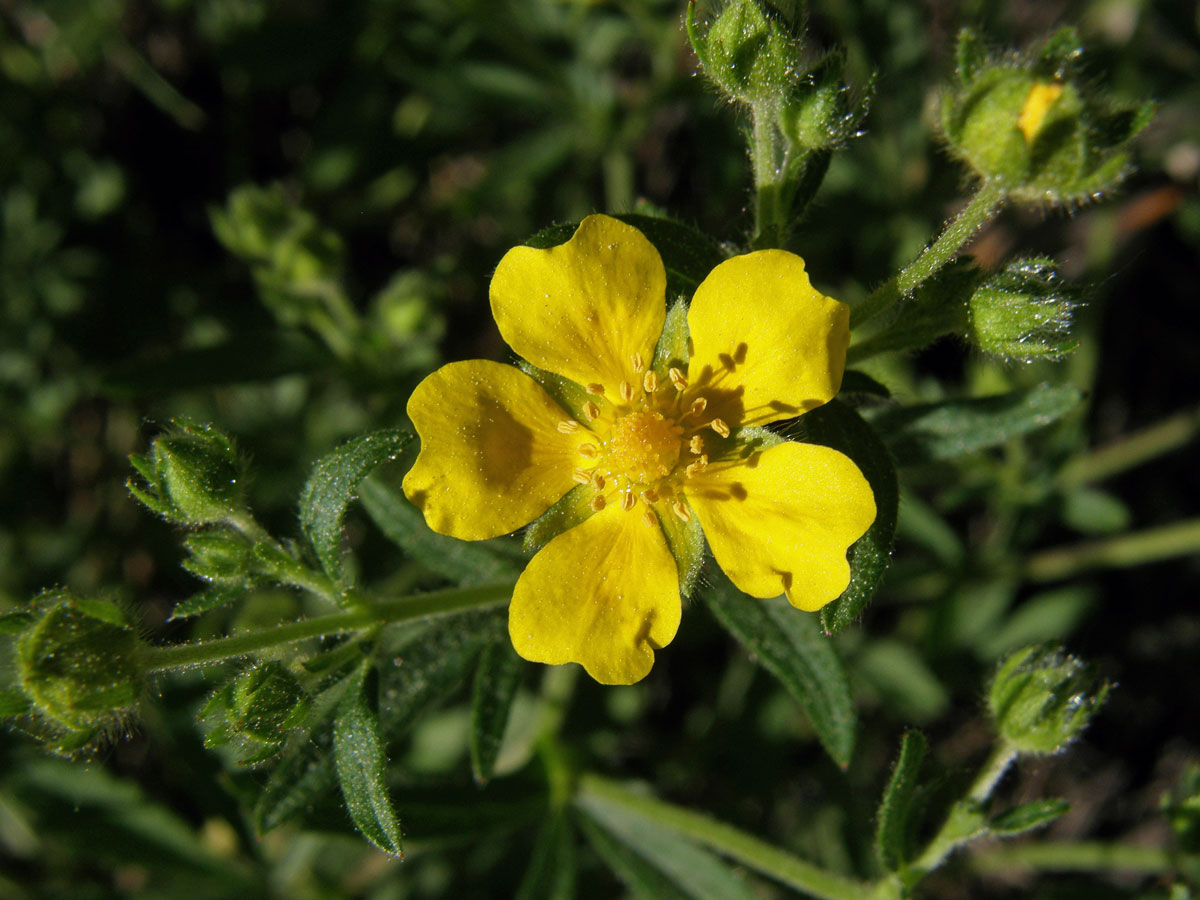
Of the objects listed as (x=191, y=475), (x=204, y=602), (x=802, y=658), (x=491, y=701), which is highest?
(x=191, y=475)

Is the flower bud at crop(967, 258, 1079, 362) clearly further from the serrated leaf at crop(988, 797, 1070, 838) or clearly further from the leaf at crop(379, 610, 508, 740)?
the leaf at crop(379, 610, 508, 740)

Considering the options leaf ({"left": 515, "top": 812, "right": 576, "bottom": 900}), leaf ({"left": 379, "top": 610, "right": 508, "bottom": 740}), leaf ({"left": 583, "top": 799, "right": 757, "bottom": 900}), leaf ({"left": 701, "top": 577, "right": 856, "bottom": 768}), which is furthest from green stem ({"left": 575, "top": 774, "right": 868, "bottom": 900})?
leaf ({"left": 379, "top": 610, "right": 508, "bottom": 740})

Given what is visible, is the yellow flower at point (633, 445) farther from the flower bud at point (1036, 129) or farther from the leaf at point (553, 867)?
the leaf at point (553, 867)

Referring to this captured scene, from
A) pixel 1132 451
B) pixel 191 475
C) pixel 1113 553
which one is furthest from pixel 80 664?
pixel 1132 451

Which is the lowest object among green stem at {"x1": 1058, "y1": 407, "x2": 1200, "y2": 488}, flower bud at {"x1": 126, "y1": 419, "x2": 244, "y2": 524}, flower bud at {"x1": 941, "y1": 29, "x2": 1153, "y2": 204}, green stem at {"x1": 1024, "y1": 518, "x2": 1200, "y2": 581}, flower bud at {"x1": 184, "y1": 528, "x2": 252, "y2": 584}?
green stem at {"x1": 1024, "y1": 518, "x2": 1200, "y2": 581}

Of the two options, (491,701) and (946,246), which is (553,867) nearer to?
(491,701)

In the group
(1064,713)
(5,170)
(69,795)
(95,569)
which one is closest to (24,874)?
(69,795)

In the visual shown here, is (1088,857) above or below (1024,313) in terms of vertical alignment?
below

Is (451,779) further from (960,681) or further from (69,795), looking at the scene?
(960,681)
